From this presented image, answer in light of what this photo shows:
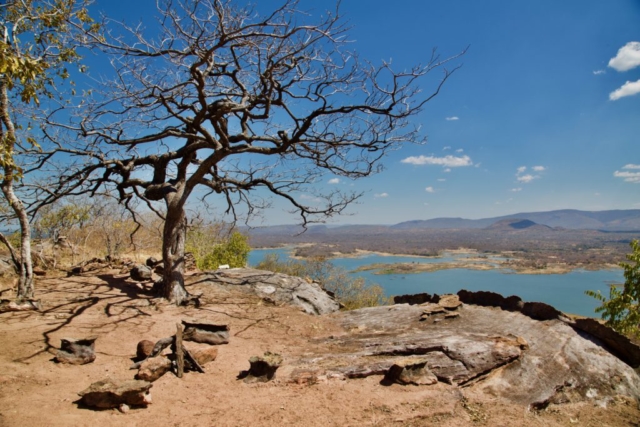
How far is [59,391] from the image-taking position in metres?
4.02

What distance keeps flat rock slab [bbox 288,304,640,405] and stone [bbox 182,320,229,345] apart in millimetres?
1613

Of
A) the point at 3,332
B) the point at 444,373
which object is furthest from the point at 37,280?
the point at 444,373

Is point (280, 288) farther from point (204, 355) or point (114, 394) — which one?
point (114, 394)

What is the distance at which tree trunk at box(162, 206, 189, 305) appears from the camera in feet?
27.5

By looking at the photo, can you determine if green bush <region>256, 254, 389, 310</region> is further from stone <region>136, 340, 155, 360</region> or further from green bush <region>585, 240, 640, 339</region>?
stone <region>136, 340, 155, 360</region>

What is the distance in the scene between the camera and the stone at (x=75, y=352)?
4773 mm

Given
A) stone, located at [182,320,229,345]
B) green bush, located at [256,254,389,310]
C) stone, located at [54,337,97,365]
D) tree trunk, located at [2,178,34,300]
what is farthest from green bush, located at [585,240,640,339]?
green bush, located at [256,254,389,310]

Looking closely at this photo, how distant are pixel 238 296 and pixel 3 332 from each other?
4.89 metres

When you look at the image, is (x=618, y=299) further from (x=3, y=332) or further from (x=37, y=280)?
(x=37, y=280)

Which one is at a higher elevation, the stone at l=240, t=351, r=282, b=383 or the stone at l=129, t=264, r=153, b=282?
the stone at l=129, t=264, r=153, b=282

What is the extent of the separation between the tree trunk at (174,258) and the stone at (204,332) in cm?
234

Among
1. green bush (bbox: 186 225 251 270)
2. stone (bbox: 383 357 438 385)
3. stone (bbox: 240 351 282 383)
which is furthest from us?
green bush (bbox: 186 225 251 270)

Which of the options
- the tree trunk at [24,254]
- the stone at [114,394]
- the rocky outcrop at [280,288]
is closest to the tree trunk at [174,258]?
the rocky outcrop at [280,288]

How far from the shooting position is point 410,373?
4.76m
